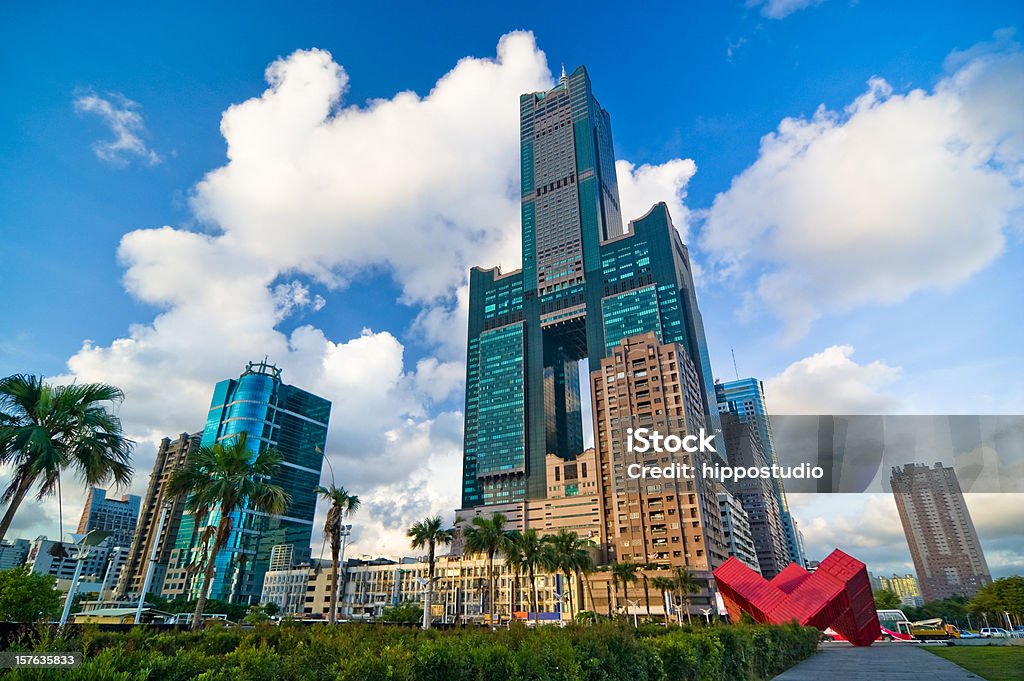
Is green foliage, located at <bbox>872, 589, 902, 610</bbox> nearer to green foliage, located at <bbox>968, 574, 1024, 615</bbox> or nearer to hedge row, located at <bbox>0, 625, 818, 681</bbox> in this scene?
green foliage, located at <bbox>968, 574, 1024, 615</bbox>

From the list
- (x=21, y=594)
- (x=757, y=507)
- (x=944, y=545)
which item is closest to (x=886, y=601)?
(x=944, y=545)

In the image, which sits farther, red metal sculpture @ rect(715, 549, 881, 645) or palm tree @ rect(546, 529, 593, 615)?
palm tree @ rect(546, 529, 593, 615)

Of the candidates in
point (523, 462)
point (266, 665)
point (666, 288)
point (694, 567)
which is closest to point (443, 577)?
point (523, 462)

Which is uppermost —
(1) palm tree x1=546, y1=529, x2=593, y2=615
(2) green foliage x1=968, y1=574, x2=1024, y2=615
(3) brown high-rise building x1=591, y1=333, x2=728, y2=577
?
(3) brown high-rise building x1=591, y1=333, x2=728, y2=577

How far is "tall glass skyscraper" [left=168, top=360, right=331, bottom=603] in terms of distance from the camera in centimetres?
14712

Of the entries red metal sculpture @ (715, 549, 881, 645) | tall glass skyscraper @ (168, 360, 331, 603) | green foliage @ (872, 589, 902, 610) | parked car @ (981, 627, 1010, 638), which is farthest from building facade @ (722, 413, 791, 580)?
tall glass skyscraper @ (168, 360, 331, 603)

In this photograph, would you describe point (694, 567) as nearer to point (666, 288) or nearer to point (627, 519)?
point (627, 519)

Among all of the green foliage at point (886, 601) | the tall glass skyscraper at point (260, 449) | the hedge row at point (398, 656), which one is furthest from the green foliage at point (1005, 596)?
the tall glass skyscraper at point (260, 449)

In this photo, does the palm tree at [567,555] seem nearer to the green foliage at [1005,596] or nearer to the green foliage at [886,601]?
the green foliage at [1005,596]

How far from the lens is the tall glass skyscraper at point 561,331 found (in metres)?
162

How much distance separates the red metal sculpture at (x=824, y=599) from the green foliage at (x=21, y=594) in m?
56.2

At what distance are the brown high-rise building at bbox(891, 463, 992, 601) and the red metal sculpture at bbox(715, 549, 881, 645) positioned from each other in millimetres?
75668

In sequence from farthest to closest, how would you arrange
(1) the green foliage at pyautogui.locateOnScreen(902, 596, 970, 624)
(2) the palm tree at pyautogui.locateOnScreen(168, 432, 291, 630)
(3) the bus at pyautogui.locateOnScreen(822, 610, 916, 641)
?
(1) the green foliage at pyautogui.locateOnScreen(902, 596, 970, 624)
(3) the bus at pyautogui.locateOnScreen(822, 610, 916, 641)
(2) the palm tree at pyautogui.locateOnScreen(168, 432, 291, 630)

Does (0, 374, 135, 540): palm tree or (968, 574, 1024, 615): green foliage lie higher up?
(0, 374, 135, 540): palm tree
